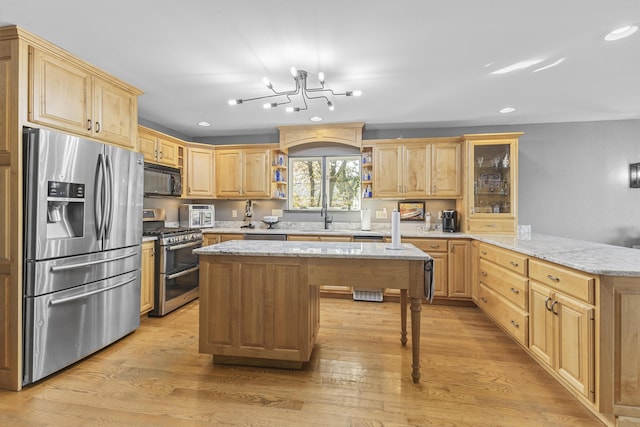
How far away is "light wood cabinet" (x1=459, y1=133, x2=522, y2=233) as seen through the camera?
12.6 feet

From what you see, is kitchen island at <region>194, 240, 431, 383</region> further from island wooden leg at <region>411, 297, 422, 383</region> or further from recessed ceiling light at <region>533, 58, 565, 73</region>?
recessed ceiling light at <region>533, 58, 565, 73</region>

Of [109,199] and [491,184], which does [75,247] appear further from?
[491,184]

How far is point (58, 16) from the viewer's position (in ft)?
6.10

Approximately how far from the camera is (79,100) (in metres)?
Answer: 2.33

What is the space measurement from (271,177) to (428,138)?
2351 millimetres

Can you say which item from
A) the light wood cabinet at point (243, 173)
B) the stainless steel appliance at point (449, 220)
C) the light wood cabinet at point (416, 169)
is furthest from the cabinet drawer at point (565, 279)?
the light wood cabinet at point (243, 173)

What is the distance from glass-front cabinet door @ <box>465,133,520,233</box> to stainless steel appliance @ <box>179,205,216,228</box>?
12.3ft

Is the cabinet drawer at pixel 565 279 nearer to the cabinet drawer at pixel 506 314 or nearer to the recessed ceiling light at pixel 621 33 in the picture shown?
the cabinet drawer at pixel 506 314

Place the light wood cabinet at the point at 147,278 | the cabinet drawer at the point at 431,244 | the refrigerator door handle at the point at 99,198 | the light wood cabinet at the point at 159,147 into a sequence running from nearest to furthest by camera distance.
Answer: the refrigerator door handle at the point at 99,198, the light wood cabinet at the point at 147,278, the light wood cabinet at the point at 159,147, the cabinet drawer at the point at 431,244

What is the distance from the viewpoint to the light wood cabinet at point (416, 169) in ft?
13.3

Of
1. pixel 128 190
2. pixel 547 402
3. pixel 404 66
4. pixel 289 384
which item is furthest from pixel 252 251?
pixel 547 402

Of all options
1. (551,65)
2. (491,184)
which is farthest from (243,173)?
(551,65)

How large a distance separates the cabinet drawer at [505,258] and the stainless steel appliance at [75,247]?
135 inches

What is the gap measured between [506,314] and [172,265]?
3.51 metres
